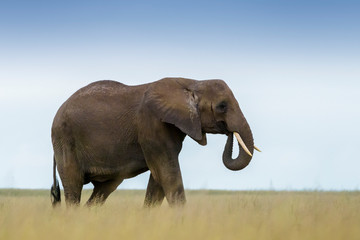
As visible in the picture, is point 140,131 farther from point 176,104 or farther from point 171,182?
point 171,182

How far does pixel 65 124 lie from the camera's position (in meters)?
13.3

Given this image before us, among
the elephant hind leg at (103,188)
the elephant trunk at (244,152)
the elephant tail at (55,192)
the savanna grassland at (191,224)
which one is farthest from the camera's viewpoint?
the elephant tail at (55,192)

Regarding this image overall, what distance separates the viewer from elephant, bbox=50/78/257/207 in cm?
1170

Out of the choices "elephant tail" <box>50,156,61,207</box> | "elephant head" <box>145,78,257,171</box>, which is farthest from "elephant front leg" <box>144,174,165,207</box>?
"elephant tail" <box>50,156,61,207</box>

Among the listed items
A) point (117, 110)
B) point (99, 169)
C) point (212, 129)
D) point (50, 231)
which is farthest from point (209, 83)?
point (50, 231)

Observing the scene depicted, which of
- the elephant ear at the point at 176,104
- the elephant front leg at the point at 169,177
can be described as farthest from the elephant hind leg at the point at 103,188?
the elephant ear at the point at 176,104

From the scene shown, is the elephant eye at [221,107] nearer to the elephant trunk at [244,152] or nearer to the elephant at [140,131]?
the elephant at [140,131]

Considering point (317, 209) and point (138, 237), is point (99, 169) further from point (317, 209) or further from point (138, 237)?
point (138, 237)

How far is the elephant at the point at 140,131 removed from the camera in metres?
11.7

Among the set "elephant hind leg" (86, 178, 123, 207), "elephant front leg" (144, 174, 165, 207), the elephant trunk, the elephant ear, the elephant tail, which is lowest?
the elephant tail

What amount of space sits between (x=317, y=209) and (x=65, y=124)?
526 centimetres

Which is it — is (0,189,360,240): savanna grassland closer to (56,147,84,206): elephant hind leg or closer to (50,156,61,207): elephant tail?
(56,147,84,206): elephant hind leg

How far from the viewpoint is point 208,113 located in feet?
38.9

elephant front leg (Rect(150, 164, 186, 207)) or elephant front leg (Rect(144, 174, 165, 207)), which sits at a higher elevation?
elephant front leg (Rect(150, 164, 186, 207))
